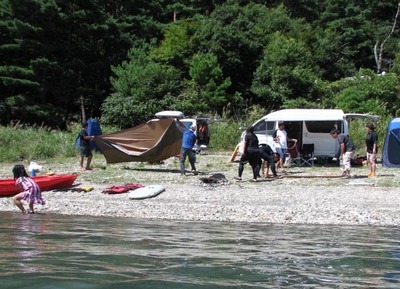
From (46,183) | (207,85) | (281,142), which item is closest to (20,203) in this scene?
(46,183)

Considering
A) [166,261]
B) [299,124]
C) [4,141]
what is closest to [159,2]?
[4,141]

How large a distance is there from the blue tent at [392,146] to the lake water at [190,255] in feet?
27.4

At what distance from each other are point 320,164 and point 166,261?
14525 mm

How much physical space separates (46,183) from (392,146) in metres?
11.0

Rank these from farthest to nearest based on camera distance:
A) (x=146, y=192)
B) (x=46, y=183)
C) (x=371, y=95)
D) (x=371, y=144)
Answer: (x=371, y=95) < (x=371, y=144) < (x=46, y=183) < (x=146, y=192)

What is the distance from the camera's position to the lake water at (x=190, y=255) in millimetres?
8273

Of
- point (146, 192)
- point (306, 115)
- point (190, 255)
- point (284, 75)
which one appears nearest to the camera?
point (190, 255)

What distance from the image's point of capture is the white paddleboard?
16531 mm

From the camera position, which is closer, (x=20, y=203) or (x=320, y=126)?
(x=20, y=203)

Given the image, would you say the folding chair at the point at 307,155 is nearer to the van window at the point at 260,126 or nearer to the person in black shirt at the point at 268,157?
the van window at the point at 260,126

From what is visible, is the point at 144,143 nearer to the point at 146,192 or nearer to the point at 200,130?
the point at 146,192

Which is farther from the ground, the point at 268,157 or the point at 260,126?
the point at 260,126

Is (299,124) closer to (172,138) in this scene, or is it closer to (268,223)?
(172,138)

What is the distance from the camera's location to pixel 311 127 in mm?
22719
